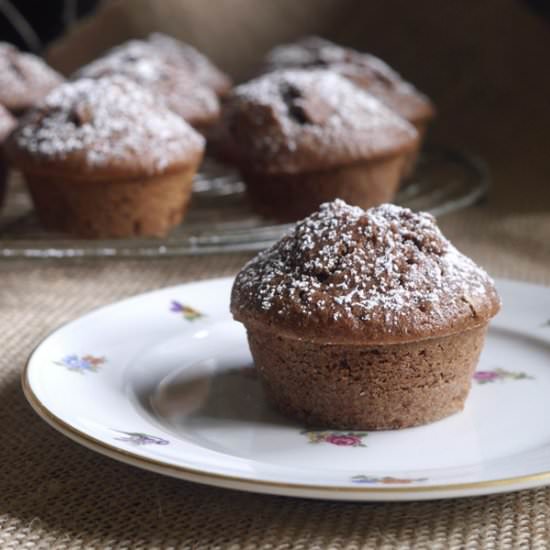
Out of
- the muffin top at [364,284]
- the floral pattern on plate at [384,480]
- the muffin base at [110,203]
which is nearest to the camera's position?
the floral pattern on plate at [384,480]

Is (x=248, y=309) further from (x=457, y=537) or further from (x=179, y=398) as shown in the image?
(x=457, y=537)

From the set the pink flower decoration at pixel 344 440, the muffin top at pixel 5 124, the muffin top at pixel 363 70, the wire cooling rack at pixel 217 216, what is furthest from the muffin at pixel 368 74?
the pink flower decoration at pixel 344 440

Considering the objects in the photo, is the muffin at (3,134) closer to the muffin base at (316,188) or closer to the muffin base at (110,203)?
the muffin base at (110,203)

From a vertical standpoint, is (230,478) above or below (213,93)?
above

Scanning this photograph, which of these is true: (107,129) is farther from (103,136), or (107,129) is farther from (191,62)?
(191,62)

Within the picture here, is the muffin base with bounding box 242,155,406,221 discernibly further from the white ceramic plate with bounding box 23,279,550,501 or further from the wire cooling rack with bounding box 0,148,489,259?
the white ceramic plate with bounding box 23,279,550,501

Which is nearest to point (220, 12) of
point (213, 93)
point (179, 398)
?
point (213, 93)

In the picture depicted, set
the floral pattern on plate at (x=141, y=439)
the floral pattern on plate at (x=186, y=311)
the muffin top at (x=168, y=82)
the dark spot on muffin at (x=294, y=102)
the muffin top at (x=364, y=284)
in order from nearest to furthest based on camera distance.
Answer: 1. the floral pattern on plate at (x=141, y=439)
2. the muffin top at (x=364, y=284)
3. the floral pattern on plate at (x=186, y=311)
4. the dark spot on muffin at (x=294, y=102)
5. the muffin top at (x=168, y=82)
